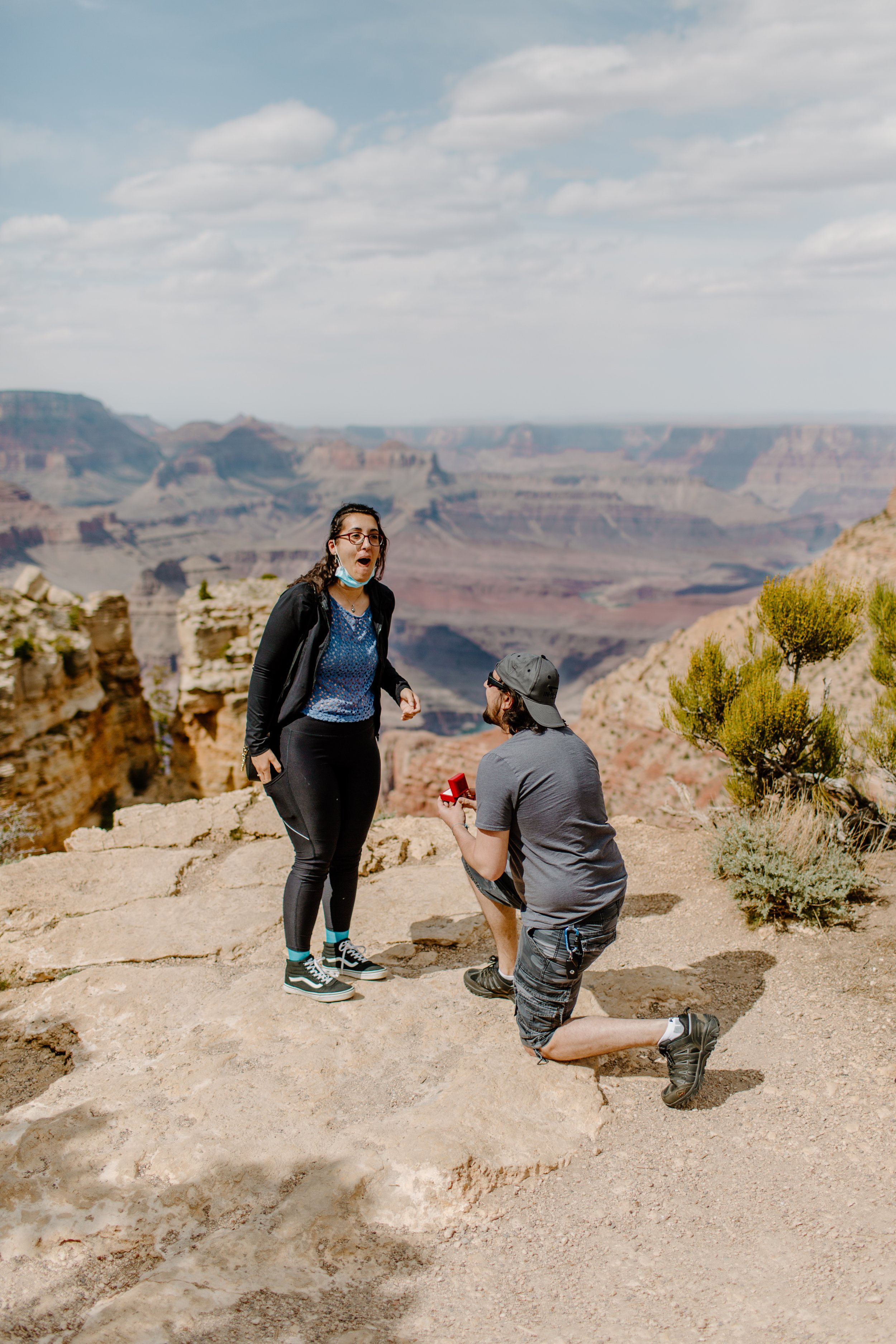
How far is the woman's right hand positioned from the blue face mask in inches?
26.3

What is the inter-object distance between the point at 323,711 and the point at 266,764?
0.28m

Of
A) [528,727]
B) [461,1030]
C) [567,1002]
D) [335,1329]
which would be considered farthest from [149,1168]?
[528,727]

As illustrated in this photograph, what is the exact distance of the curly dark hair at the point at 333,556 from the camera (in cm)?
297

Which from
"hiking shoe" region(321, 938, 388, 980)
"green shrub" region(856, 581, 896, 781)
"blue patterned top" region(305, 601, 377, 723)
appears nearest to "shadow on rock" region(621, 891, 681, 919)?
"hiking shoe" region(321, 938, 388, 980)

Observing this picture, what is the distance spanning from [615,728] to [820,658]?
9697mm

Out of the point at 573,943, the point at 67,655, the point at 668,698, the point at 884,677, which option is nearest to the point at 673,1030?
the point at 573,943

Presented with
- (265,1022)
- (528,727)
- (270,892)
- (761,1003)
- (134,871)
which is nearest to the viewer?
(528,727)

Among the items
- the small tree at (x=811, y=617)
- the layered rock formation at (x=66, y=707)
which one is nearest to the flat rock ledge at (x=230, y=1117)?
the small tree at (x=811, y=617)

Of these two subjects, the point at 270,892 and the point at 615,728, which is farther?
the point at 615,728

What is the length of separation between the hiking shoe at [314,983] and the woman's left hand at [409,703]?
1.03 metres

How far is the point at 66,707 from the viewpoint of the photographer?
11.0 m

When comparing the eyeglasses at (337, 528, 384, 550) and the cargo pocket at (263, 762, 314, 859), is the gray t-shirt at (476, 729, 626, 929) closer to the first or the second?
the cargo pocket at (263, 762, 314, 859)

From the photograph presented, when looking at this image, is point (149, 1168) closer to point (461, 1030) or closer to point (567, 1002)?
point (461, 1030)

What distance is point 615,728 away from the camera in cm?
1493
